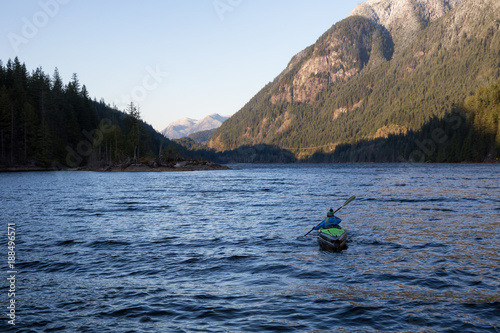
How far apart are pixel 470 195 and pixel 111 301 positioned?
45348 mm

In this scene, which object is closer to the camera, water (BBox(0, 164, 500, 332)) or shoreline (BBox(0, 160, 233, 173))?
water (BBox(0, 164, 500, 332))

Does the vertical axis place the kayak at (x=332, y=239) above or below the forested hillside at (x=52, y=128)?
below

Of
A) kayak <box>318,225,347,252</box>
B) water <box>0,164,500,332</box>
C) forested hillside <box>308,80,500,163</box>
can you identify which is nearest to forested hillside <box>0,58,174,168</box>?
water <box>0,164,500,332</box>

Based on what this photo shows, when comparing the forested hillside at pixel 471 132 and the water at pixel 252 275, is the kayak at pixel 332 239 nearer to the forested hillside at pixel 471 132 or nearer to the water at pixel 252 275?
the water at pixel 252 275

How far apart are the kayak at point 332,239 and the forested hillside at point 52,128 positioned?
373ft

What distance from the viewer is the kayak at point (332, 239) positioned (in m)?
19.7

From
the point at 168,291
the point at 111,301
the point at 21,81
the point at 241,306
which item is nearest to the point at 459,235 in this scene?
the point at 241,306

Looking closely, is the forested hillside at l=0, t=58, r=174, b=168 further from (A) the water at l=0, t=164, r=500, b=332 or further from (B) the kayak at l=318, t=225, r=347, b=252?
(B) the kayak at l=318, t=225, r=347, b=252

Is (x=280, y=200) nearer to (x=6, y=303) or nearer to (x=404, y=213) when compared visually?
(x=404, y=213)

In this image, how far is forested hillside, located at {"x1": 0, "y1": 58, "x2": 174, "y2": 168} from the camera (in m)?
112

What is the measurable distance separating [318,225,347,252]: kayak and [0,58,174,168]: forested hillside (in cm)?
11369

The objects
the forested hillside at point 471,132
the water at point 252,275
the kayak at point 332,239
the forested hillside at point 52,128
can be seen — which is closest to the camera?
the water at point 252,275

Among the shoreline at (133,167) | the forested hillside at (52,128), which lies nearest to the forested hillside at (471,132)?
the shoreline at (133,167)

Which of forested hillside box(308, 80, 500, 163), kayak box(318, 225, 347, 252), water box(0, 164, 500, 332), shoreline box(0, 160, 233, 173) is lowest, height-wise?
water box(0, 164, 500, 332)
